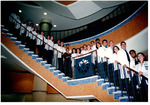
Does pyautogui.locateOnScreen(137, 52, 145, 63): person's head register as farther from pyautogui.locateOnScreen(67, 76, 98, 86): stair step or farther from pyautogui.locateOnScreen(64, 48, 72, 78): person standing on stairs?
pyautogui.locateOnScreen(64, 48, 72, 78): person standing on stairs

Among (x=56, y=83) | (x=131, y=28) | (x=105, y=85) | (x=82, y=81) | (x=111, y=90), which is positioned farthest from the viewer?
(x=131, y=28)

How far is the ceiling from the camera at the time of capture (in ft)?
24.2

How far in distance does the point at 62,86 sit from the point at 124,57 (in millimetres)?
2551

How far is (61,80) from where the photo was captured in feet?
16.5

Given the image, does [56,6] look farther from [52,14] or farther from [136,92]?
[136,92]

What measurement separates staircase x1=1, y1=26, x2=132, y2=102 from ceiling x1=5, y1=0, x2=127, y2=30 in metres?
2.87

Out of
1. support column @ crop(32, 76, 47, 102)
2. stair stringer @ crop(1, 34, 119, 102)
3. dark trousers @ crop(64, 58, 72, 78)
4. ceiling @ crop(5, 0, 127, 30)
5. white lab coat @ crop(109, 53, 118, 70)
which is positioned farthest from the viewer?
ceiling @ crop(5, 0, 127, 30)

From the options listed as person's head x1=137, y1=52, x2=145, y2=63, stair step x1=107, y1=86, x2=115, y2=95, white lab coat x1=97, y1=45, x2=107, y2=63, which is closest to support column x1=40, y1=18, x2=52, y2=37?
white lab coat x1=97, y1=45, x2=107, y2=63

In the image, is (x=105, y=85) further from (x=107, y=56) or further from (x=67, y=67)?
(x=67, y=67)

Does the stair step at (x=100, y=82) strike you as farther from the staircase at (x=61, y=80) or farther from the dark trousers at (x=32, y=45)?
the dark trousers at (x=32, y=45)

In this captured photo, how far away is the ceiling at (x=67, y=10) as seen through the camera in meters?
7.39

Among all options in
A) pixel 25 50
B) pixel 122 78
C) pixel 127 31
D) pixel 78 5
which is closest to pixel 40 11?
pixel 78 5

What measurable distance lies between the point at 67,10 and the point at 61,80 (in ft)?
15.4

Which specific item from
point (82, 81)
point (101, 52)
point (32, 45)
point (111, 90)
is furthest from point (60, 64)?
point (111, 90)
